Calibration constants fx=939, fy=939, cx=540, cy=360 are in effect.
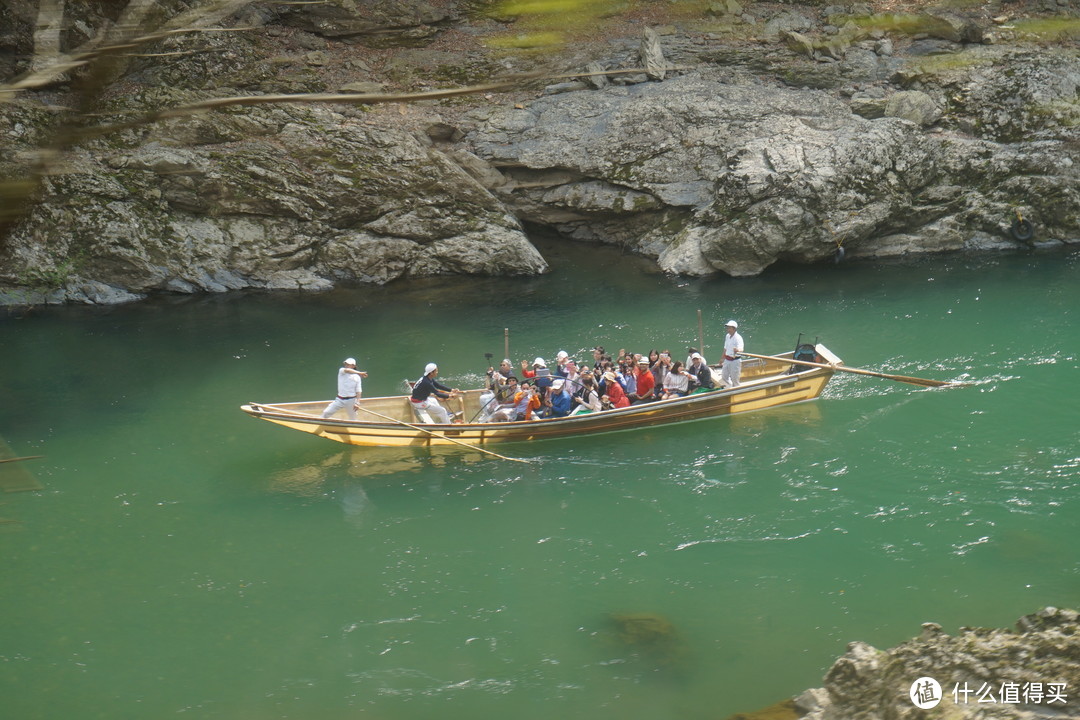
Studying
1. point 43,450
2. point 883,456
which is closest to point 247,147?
point 43,450

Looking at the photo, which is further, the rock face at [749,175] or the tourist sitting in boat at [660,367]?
the rock face at [749,175]

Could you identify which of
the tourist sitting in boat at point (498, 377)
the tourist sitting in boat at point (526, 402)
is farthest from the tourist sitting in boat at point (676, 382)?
the tourist sitting in boat at point (498, 377)

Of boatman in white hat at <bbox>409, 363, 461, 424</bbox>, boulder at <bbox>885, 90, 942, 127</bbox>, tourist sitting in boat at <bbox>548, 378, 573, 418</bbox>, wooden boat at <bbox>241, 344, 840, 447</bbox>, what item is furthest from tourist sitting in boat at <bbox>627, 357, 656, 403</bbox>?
boulder at <bbox>885, 90, 942, 127</bbox>

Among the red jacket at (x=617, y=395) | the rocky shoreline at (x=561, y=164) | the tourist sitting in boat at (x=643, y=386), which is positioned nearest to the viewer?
the red jacket at (x=617, y=395)

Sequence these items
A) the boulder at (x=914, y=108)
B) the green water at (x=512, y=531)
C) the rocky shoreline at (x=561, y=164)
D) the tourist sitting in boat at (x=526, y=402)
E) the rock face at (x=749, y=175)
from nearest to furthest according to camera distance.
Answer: the green water at (x=512, y=531) → the tourist sitting in boat at (x=526, y=402) → the rocky shoreline at (x=561, y=164) → the rock face at (x=749, y=175) → the boulder at (x=914, y=108)

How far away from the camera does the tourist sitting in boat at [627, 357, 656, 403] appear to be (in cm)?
1712

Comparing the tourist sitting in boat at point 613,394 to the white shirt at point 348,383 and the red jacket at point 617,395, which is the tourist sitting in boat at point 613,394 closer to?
the red jacket at point 617,395

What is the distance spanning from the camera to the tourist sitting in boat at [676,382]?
1719cm

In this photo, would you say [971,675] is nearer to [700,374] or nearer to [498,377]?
[700,374]

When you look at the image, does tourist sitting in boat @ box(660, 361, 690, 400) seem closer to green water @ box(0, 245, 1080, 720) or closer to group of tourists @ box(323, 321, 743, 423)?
group of tourists @ box(323, 321, 743, 423)

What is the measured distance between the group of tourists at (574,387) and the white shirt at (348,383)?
2 centimetres

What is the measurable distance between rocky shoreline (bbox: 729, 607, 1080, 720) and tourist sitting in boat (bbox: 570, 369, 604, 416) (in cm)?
833

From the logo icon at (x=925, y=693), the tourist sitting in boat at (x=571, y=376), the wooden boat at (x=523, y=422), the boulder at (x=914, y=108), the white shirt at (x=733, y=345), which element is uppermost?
the boulder at (x=914, y=108)

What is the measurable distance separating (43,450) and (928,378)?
54.1 feet
